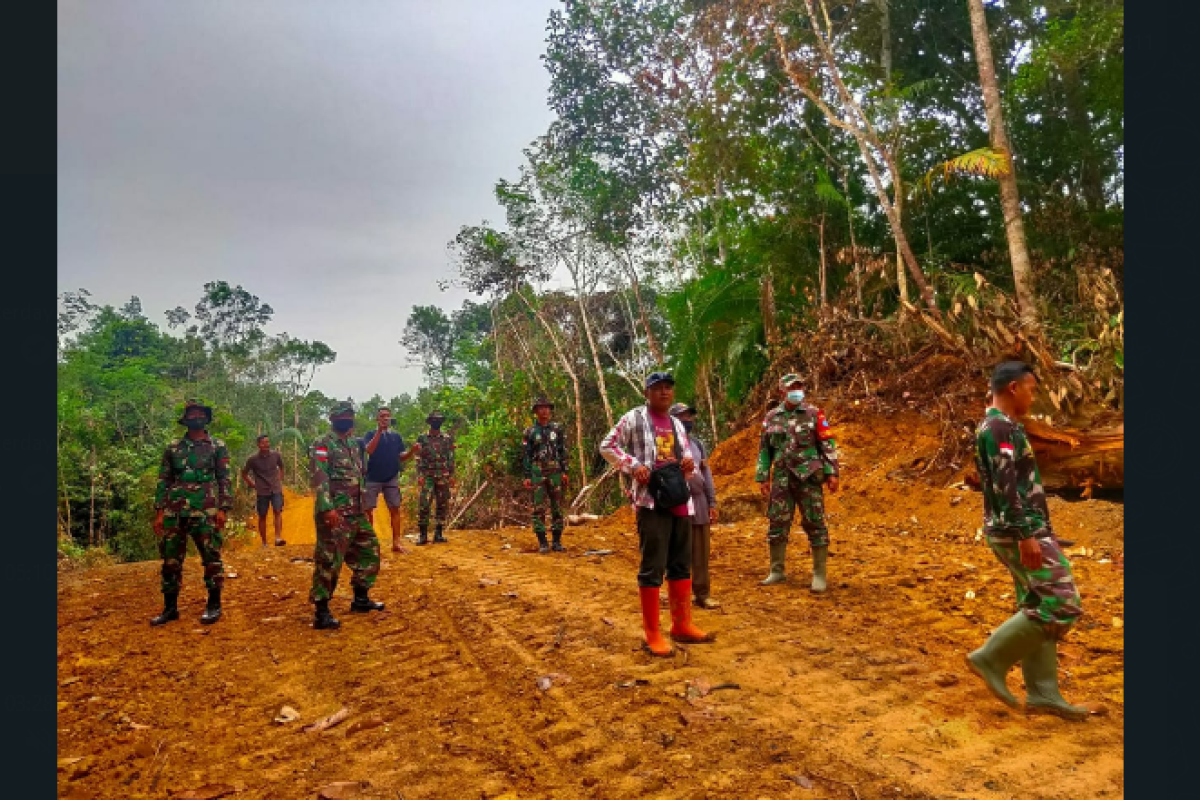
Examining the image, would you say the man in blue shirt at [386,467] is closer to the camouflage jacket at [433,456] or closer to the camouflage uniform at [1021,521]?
the camouflage jacket at [433,456]

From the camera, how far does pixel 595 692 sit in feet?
13.7

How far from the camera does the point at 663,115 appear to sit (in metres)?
19.1

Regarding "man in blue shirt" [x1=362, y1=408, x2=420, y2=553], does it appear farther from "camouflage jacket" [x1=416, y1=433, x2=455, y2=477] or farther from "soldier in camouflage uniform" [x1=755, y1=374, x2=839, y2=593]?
"soldier in camouflage uniform" [x1=755, y1=374, x2=839, y2=593]

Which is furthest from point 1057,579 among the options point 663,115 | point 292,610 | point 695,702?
point 663,115

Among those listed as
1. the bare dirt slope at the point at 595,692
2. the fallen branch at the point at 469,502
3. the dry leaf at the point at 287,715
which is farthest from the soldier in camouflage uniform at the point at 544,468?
the fallen branch at the point at 469,502

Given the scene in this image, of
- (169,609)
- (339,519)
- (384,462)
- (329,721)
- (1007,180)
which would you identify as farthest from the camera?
A: (1007,180)

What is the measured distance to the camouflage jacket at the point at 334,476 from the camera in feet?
20.6

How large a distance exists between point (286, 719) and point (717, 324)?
11017mm

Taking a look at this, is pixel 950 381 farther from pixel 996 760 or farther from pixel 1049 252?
pixel 996 760

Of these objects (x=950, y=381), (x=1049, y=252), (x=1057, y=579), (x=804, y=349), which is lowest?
(x=1057, y=579)

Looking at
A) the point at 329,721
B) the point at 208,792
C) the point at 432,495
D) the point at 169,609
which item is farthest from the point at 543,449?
the point at 208,792

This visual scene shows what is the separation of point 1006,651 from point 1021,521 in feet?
2.31

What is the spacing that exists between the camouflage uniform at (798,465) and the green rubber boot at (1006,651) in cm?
242

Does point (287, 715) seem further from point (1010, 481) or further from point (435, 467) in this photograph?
point (435, 467)
